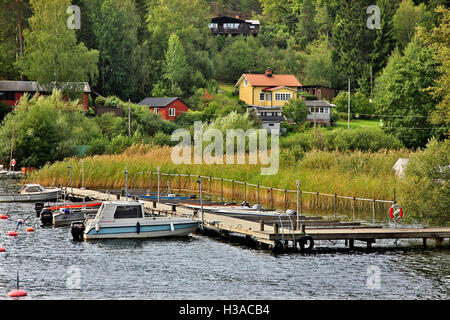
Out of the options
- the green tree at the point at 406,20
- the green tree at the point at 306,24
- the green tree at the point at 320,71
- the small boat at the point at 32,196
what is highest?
the green tree at the point at 306,24

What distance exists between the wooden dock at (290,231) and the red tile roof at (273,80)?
269ft

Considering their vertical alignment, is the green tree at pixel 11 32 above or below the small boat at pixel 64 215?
above

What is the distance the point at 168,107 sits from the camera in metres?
115

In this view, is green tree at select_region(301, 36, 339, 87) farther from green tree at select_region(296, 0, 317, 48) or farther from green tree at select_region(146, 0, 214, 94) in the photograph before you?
green tree at select_region(296, 0, 317, 48)

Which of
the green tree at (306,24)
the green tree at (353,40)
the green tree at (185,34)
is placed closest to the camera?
the green tree at (185,34)

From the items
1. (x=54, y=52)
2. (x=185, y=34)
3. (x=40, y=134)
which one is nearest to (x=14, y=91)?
(x=54, y=52)

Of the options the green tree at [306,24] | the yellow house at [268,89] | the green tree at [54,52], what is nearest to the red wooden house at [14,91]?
the green tree at [54,52]

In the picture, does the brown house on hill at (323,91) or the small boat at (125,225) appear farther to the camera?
the brown house on hill at (323,91)

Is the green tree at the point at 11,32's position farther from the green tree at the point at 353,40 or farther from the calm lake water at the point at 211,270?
the calm lake water at the point at 211,270

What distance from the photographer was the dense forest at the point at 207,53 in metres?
88.2

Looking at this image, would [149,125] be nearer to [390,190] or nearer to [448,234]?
[390,190]

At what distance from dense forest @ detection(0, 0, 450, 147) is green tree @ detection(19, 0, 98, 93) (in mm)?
136

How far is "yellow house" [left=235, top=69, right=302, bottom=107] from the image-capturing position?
129 m

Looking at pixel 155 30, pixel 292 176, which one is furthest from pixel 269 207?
pixel 155 30
